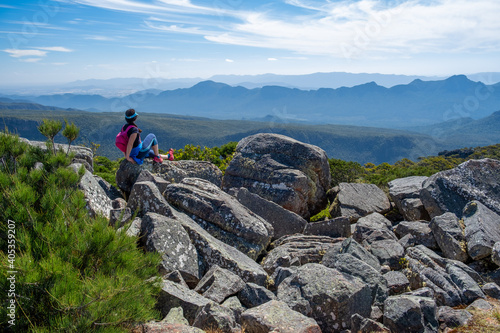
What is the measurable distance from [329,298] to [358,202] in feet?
27.3

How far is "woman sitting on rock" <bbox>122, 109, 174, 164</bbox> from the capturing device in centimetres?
1255

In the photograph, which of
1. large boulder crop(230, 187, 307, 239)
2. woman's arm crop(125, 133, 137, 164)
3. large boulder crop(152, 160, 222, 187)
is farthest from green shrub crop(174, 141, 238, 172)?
woman's arm crop(125, 133, 137, 164)

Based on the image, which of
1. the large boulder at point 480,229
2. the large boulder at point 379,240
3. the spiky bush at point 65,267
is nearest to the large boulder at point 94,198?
the spiky bush at point 65,267

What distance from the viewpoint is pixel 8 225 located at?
4801 millimetres

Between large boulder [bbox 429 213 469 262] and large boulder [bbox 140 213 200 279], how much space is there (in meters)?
7.79

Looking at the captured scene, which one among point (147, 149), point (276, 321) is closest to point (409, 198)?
point (276, 321)

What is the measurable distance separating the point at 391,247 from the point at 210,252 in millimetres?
5586

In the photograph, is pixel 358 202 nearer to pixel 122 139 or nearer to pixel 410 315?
pixel 410 315

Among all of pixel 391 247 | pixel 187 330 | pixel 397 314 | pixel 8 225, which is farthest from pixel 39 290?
pixel 391 247

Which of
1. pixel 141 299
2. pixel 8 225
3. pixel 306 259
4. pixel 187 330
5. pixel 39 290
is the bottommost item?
A: pixel 306 259

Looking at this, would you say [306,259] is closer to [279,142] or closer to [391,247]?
[391,247]

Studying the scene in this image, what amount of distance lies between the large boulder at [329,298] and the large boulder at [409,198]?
7.47m

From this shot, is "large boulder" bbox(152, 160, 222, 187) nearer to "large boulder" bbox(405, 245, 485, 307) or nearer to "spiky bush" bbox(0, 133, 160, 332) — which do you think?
"spiky bush" bbox(0, 133, 160, 332)

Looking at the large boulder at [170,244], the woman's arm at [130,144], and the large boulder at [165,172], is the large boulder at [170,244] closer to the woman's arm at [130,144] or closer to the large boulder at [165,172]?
the large boulder at [165,172]
